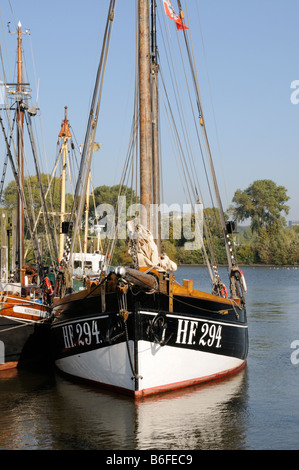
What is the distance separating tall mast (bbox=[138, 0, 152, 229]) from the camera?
59.6 ft

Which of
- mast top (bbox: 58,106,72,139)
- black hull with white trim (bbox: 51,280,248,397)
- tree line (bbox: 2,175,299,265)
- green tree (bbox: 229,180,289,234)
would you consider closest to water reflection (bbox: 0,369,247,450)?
black hull with white trim (bbox: 51,280,248,397)

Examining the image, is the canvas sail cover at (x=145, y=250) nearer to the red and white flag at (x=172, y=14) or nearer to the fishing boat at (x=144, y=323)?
the fishing boat at (x=144, y=323)

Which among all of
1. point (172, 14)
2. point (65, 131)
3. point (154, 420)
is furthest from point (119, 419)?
point (65, 131)

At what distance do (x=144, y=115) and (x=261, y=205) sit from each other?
355 ft

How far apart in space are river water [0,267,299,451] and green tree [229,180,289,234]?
103 metres

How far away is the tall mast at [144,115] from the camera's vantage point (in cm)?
1817

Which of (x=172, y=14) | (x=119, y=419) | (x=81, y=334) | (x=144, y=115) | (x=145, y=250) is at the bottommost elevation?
(x=119, y=419)

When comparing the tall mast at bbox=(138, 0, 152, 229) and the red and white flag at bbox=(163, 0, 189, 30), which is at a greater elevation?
the red and white flag at bbox=(163, 0, 189, 30)

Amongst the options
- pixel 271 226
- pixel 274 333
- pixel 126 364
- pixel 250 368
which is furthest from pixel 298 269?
pixel 126 364

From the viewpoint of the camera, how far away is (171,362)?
1647 cm

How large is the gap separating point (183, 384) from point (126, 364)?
2.03m

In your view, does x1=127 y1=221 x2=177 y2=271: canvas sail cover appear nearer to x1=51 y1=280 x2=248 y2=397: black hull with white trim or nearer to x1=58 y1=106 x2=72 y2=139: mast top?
x1=51 y1=280 x2=248 y2=397: black hull with white trim

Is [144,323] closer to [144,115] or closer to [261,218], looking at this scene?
[144,115]

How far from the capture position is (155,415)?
49.1 feet
